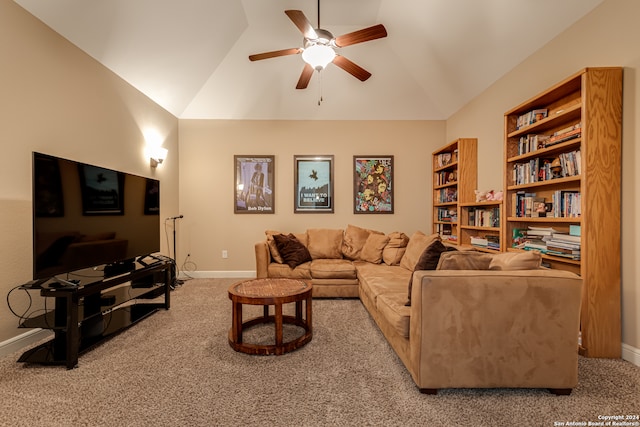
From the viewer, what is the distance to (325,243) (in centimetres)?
434

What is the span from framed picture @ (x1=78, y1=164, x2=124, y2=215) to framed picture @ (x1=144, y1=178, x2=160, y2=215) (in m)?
0.42

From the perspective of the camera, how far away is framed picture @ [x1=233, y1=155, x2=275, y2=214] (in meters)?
4.92

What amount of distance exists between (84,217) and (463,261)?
9.35ft

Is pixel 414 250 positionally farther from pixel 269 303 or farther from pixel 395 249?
pixel 269 303

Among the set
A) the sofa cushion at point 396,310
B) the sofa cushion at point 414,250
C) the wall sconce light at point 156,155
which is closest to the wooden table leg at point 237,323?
the sofa cushion at point 396,310

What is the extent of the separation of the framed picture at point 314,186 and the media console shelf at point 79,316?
2430mm

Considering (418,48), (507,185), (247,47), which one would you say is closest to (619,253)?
(507,185)

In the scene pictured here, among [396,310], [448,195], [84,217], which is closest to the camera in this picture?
[396,310]

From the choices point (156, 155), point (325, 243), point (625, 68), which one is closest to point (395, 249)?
point (325, 243)

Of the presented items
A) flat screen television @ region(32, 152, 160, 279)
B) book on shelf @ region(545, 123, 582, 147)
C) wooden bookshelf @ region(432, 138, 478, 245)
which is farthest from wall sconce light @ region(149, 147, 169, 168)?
book on shelf @ region(545, 123, 582, 147)

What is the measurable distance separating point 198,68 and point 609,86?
4331 mm

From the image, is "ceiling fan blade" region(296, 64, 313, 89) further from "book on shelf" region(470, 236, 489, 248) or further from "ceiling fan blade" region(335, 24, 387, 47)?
"book on shelf" region(470, 236, 489, 248)

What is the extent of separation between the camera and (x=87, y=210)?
241 cm

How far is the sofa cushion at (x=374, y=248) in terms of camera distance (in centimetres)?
402
